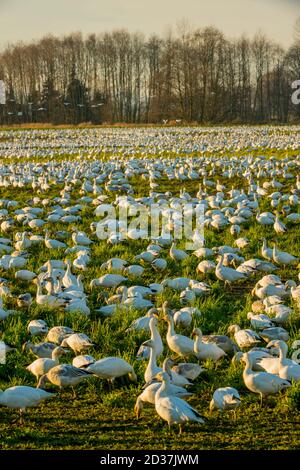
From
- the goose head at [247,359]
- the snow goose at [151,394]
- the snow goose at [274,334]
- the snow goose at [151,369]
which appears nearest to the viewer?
the snow goose at [151,394]

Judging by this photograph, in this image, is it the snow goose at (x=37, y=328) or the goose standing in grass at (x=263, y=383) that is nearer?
the goose standing in grass at (x=263, y=383)

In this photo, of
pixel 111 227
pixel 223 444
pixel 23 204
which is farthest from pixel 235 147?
pixel 223 444

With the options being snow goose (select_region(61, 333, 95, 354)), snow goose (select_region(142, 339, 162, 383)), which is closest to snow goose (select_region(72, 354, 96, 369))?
snow goose (select_region(61, 333, 95, 354))

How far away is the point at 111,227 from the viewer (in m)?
12.8

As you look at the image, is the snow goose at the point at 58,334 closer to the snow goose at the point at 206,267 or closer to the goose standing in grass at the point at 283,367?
the goose standing in grass at the point at 283,367

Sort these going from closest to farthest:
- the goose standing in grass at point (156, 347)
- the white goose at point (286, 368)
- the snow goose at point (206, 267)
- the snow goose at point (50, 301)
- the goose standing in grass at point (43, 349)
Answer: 1. the white goose at point (286, 368)
2. the goose standing in grass at point (156, 347)
3. the goose standing in grass at point (43, 349)
4. the snow goose at point (50, 301)
5. the snow goose at point (206, 267)

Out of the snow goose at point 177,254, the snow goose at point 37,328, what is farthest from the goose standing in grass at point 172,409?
the snow goose at point 177,254

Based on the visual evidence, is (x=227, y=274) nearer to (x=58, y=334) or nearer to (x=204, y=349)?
(x=204, y=349)

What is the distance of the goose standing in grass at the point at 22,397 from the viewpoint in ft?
17.7

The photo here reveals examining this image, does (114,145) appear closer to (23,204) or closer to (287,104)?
(23,204)

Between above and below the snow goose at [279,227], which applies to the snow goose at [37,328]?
below

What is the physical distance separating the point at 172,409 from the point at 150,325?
1609 mm

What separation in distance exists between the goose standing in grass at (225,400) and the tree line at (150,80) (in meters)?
60.7

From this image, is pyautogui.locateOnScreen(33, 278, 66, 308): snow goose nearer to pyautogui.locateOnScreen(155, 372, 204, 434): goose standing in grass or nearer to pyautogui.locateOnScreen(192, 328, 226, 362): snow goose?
pyautogui.locateOnScreen(192, 328, 226, 362): snow goose
